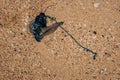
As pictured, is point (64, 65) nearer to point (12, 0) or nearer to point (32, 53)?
point (32, 53)

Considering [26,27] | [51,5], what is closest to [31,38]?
[26,27]

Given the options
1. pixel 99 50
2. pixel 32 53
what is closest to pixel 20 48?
pixel 32 53

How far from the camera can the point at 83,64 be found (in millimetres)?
4836

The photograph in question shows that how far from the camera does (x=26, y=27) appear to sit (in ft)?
16.1

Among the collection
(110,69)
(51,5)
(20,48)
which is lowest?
(110,69)

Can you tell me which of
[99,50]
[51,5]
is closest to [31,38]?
[51,5]

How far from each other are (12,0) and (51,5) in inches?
18.4

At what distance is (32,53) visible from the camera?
485 cm

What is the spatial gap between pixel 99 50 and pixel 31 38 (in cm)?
81

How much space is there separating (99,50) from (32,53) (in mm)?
781

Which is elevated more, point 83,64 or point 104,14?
point 104,14

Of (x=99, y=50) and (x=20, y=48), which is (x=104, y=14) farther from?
(x=20, y=48)

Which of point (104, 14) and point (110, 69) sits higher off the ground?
point (104, 14)

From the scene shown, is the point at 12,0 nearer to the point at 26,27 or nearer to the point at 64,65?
the point at 26,27
